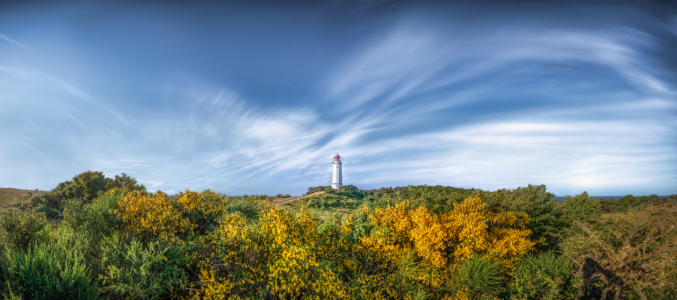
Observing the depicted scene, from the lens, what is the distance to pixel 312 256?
A: 25.9 ft

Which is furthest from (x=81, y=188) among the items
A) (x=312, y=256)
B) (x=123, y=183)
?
(x=312, y=256)

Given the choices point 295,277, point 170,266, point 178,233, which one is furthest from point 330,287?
point 178,233

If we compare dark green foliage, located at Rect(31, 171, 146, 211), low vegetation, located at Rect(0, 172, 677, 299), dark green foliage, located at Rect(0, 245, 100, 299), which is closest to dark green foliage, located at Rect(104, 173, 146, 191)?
dark green foliage, located at Rect(31, 171, 146, 211)

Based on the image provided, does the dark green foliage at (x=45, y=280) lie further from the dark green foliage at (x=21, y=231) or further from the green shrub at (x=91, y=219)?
the dark green foliage at (x=21, y=231)

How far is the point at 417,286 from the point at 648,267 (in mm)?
7023

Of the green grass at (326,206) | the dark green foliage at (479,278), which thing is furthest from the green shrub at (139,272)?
the dark green foliage at (479,278)

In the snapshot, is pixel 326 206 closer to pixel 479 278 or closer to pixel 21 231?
pixel 479 278

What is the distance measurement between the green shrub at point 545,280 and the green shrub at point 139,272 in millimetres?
11117

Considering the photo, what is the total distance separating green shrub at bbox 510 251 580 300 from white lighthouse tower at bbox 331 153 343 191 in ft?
132

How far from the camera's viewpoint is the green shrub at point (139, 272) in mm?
6641

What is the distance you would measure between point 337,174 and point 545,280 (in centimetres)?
4264

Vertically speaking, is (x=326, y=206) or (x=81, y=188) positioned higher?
(x=81, y=188)

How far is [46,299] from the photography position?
598 centimetres

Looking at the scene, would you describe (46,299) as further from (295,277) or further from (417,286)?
(417,286)
